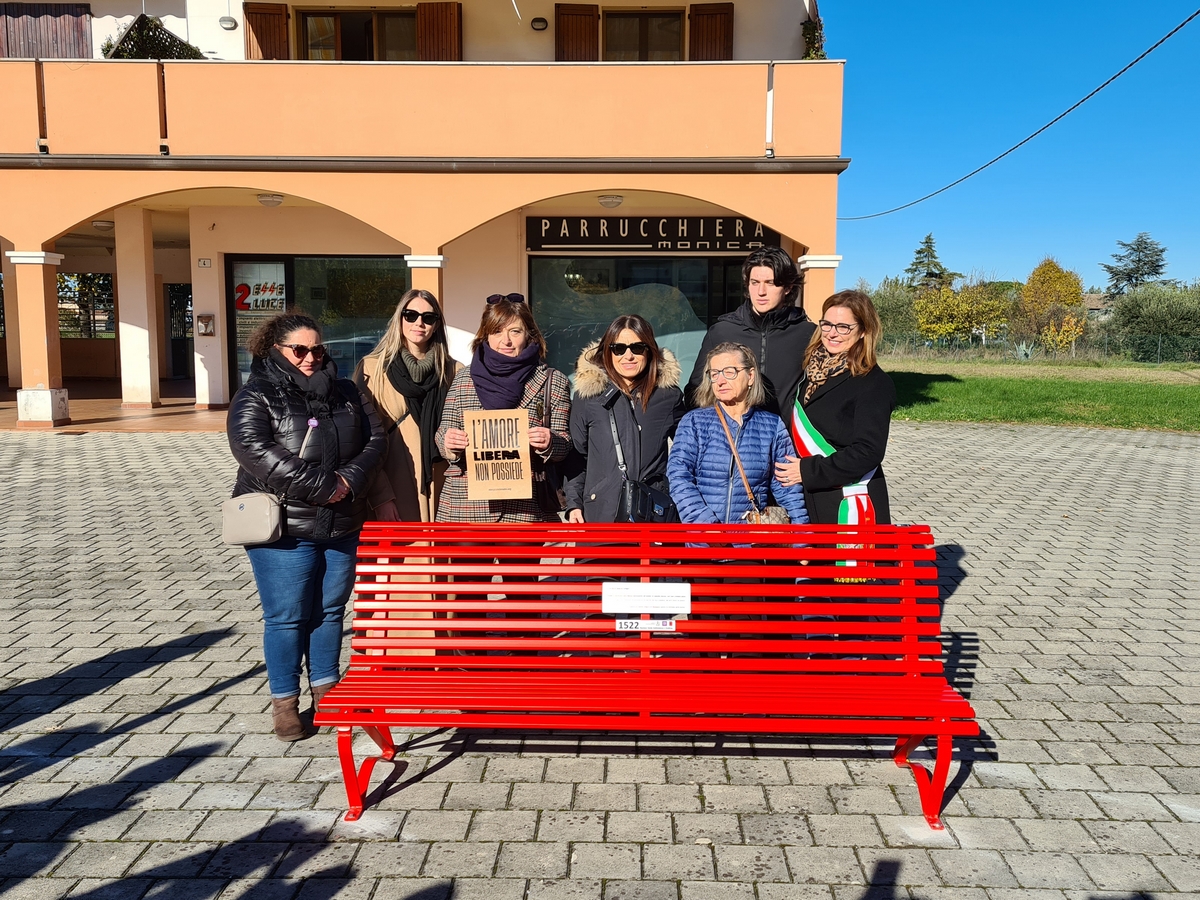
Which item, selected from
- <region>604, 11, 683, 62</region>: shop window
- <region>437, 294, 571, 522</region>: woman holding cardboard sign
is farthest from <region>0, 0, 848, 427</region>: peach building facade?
<region>437, 294, 571, 522</region>: woman holding cardboard sign

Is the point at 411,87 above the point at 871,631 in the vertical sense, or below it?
above

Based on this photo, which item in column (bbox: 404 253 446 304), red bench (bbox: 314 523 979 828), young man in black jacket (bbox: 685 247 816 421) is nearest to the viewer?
red bench (bbox: 314 523 979 828)

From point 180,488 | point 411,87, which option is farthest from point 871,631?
point 411,87

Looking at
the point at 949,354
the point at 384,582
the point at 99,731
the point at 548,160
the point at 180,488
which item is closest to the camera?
the point at 384,582

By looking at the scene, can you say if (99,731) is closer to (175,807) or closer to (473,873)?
(175,807)

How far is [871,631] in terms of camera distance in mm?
3521

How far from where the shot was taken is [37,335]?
43.5ft

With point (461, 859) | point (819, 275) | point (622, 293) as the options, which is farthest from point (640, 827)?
point (622, 293)

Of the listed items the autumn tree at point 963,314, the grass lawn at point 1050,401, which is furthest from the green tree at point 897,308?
the grass lawn at point 1050,401

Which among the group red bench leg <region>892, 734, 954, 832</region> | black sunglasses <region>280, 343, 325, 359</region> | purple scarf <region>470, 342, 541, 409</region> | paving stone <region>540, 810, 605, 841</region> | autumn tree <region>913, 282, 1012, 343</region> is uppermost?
autumn tree <region>913, 282, 1012, 343</region>

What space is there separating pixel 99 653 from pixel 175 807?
197cm

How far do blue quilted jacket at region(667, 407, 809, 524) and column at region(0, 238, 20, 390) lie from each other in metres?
18.7

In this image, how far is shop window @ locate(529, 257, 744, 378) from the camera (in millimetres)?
16078

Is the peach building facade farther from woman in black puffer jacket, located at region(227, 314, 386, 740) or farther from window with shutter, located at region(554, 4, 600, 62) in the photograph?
woman in black puffer jacket, located at region(227, 314, 386, 740)
